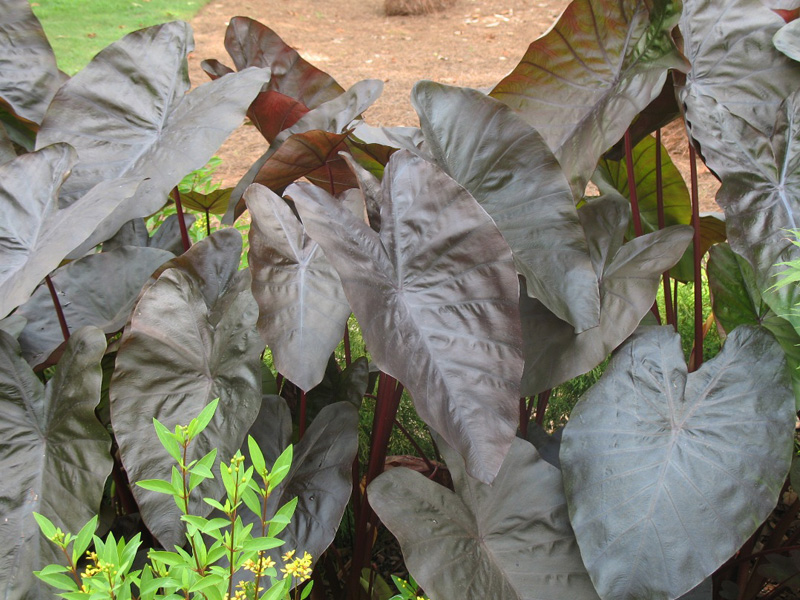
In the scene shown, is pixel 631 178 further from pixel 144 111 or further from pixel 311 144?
pixel 144 111

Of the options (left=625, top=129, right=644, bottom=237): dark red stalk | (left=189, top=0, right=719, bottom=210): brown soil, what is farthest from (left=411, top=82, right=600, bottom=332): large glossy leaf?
(left=189, top=0, right=719, bottom=210): brown soil

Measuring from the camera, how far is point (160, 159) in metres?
1.24

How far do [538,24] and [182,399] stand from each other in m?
6.66

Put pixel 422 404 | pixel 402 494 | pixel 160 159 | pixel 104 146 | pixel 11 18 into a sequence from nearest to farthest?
1. pixel 422 404
2. pixel 402 494
3. pixel 160 159
4. pixel 104 146
5. pixel 11 18

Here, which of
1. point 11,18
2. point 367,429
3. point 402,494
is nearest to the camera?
point 402,494

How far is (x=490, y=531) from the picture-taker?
3.36ft

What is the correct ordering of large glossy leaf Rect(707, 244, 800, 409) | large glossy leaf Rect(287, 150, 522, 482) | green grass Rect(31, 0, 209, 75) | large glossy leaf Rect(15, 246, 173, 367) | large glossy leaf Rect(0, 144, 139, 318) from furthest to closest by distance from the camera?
green grass Rect(31, 0, 209, 75) → large glossy leaf Rect(15, 246, 173, 367) → large glossy leaf Rect(707, 244, 800, 409) → large glossy leaf Rect(0, 144, 139, 318) → large glossy leaf Rect(287, 150, 522, 482)

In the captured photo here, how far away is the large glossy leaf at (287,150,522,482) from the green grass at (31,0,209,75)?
5.65 meters

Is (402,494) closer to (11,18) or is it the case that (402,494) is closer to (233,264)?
(233,264)

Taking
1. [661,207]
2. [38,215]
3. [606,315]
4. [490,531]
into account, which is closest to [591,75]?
[661,207]

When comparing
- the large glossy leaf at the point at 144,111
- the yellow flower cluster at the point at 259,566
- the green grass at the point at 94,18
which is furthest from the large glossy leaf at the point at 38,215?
the green grass at the point at 94,18

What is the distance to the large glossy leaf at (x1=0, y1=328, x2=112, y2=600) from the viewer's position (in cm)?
96

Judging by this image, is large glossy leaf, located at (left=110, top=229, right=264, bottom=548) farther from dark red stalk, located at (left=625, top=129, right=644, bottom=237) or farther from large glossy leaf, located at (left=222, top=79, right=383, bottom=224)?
dark red stalk, located at (left=625, top=129, right=644, bottom=237)

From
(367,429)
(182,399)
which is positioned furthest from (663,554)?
(367,429)
